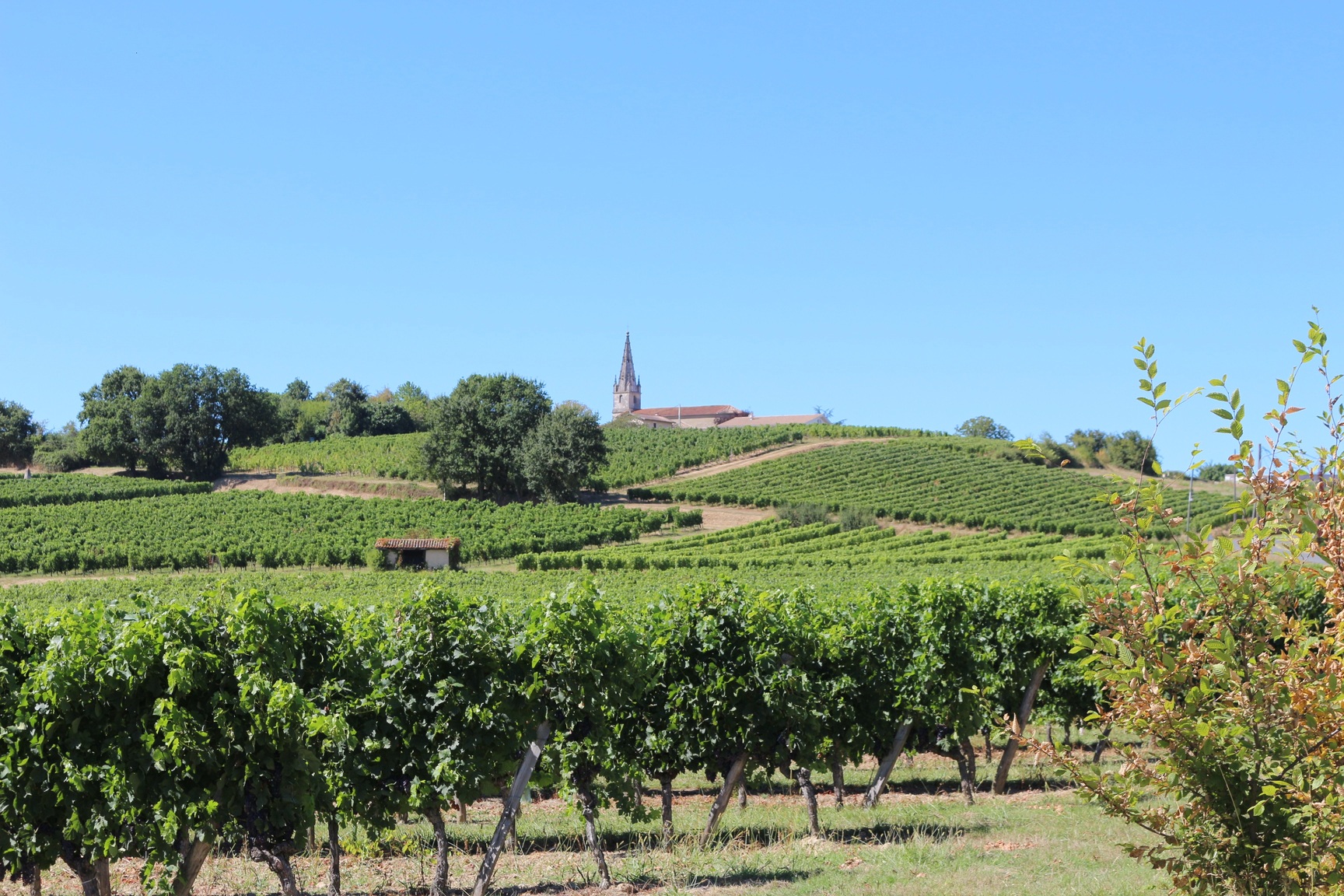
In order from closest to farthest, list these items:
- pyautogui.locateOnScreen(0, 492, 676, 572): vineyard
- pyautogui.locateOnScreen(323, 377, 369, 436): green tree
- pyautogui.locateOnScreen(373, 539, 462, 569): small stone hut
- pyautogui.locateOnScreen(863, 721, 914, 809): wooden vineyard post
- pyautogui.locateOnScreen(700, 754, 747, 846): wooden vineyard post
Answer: pyautogui.locateOnScreen(700, 754, 747, 846): wooden vineyard post → pyautogui.locateOnScreen(863, 721, 914, 809): wooden vineyard post → pyautogui.locateOnScreen(0, 492, 676, 572): vineyard → pyautogui.locateOnScreen(373, 539, 462, 569): small stone hut → pyautogui.locateOnScreen(323, 377, 369, 436): green tree

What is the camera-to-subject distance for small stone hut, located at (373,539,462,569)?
54562 mm

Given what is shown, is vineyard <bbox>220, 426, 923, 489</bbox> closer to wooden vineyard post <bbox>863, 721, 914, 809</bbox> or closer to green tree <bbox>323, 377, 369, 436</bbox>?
green tree <bbox>323, 377, 369, 436</bbox>

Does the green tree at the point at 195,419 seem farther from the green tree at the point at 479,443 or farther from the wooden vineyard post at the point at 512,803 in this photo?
the wooden vineyard post at the point at 512,803

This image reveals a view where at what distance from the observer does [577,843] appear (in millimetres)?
12508

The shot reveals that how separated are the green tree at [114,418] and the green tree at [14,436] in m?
14.7

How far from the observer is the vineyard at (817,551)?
53312mm

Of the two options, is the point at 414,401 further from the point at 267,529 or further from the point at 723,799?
the point at 723,799

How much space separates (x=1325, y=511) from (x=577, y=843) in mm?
10127

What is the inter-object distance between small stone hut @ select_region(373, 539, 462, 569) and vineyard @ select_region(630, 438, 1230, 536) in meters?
30.3

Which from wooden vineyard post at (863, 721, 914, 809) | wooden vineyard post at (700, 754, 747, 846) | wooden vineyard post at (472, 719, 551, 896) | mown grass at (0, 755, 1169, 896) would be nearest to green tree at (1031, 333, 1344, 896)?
mown grass at (0, 755, 1169, 896)

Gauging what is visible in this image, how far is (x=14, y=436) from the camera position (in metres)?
104

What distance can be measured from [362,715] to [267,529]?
5700 centimetres

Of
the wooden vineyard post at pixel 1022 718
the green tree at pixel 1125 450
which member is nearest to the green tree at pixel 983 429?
the green tree at pixel 1125 450

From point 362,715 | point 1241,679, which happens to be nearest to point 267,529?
point 362,715
